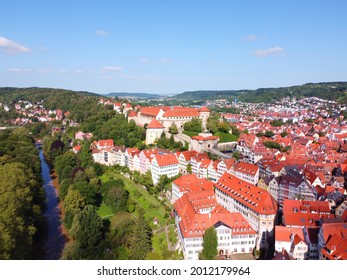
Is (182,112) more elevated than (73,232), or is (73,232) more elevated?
(182,112)

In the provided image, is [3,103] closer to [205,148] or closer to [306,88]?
[205,148]

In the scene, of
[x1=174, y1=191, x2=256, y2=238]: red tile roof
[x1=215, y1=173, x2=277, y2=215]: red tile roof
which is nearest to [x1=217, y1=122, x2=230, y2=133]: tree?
[x1=215, y1=173, x2=277, y2=215]: red tile roof

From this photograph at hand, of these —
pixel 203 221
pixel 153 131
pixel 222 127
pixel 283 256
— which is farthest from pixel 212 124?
pixel 283 256

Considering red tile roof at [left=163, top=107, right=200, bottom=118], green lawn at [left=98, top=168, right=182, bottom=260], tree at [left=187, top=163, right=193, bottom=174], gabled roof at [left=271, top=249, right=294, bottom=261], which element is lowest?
green lawn at [left=98, top=168, right=182, bottom=260]

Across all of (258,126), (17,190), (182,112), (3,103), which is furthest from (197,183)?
(3,103)

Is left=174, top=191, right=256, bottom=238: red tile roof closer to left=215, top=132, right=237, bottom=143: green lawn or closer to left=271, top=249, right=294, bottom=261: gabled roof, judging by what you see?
left=271, top=249, right=294, bottom=261: gabled roof

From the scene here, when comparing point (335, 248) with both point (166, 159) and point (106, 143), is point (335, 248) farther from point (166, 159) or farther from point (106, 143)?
point (106, 143)

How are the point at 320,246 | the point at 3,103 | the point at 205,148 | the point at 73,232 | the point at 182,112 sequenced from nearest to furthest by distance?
1. the point at 320,246
2. the point at 73,232
3. the point at 205,148
4. the point at 182,112
5. the point at 3,103

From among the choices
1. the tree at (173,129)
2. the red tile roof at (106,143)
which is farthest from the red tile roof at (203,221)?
the red tile roof at (106,143)
